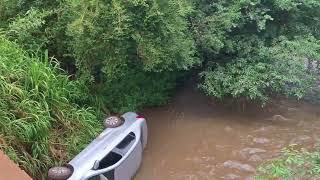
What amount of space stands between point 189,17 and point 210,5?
39 cm

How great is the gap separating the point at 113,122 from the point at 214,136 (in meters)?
1.45

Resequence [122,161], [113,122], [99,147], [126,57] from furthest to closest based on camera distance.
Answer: [126,57] < [113,122] < [99,147] < [122,161]

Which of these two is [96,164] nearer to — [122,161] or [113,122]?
[122,161]

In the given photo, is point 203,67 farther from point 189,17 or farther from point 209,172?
point 209,172

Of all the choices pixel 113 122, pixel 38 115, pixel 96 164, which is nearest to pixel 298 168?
pixel 96 164

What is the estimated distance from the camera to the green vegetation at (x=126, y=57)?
5.53 meters

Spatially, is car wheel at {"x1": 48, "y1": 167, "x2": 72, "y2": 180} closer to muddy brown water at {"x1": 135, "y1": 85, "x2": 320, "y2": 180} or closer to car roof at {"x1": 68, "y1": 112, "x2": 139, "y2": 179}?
car roof at {"x1": 68, "y1": 112, "x2": 139, "y2": 179}

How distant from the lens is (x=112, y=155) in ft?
17.7

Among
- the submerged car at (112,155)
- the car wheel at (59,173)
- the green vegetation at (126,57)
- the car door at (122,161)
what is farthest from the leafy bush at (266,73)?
the car wheel at (59,173)

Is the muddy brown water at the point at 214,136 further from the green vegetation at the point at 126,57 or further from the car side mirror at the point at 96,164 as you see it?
the car side mirror at the point at 96,164

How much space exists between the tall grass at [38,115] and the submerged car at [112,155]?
0.30 m

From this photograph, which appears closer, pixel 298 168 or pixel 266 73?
pixel 298 168

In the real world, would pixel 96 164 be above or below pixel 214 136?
above

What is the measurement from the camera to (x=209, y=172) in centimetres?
580
